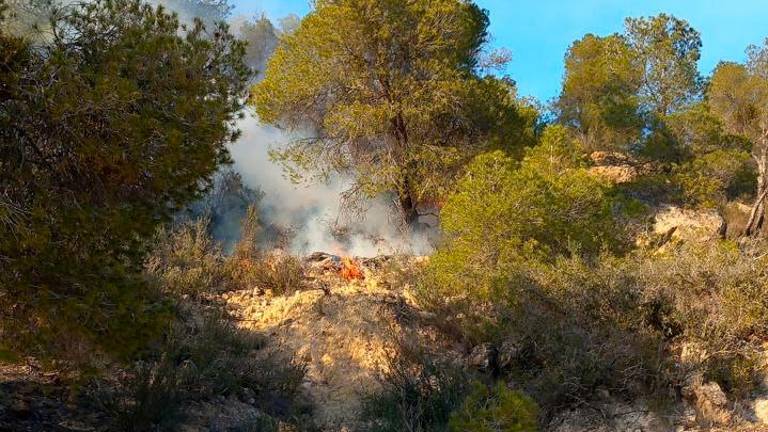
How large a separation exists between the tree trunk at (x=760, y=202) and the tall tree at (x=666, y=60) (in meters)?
3.25

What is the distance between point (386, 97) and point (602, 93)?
1059 centimetres

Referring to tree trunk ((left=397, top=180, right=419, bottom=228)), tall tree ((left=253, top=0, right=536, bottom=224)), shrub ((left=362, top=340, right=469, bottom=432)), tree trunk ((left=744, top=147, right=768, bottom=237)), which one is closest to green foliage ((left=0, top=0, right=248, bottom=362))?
shrub ((left=362, top=340, right=469, bottom=432))

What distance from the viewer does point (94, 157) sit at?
4.11 m

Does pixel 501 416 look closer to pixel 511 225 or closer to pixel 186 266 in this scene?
pixel 511 225

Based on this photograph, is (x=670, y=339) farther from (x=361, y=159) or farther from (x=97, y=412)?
(x=361, y=159)

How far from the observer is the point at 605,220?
30.8 feet

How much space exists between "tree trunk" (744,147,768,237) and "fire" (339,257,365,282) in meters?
10.1

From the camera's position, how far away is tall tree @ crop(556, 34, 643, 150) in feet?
61.6

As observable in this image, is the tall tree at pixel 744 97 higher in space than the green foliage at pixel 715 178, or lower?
higher

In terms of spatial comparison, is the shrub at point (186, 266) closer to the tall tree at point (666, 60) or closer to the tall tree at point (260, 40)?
the tall tree at point (666, 60)

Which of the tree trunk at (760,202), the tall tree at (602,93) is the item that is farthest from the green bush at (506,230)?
the tall tree at (602,93)

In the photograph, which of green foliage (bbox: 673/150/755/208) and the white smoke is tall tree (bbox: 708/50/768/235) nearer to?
green foliage (bbox: 673/150/755/208)

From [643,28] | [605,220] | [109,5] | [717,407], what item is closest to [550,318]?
[717,407]

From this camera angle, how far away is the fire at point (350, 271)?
1080cm
